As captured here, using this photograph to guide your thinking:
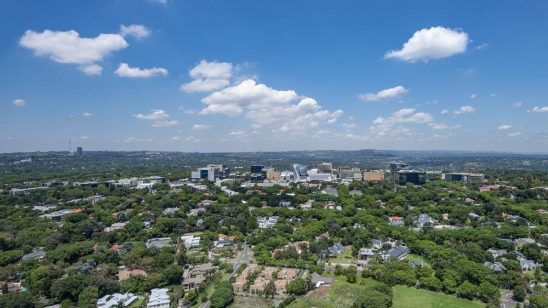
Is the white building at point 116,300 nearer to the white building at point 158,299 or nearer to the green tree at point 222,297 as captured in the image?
the white building at point 158,299

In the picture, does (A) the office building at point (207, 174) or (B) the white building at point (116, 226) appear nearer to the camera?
(B) the white building at point (116, 226)

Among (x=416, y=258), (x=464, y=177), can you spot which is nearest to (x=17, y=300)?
(x=416, y=258)

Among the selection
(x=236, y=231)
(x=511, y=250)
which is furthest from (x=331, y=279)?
(x=511, y=250)

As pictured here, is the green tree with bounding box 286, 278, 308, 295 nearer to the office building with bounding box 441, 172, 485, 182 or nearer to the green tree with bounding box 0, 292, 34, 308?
the green tree with bounding box 0, 292, 34, 308

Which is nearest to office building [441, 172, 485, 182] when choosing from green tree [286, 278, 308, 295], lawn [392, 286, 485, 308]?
lawn [392, 286, 485, 308]

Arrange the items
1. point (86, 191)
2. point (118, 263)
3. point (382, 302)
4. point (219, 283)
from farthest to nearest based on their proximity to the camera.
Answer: point (86, 191)
point (118, 263)
point (219, 283)
point (382, 302)

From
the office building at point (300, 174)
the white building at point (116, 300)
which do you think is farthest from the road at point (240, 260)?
the office building at point (300, 174)

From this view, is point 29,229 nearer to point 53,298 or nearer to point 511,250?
point 53,298
